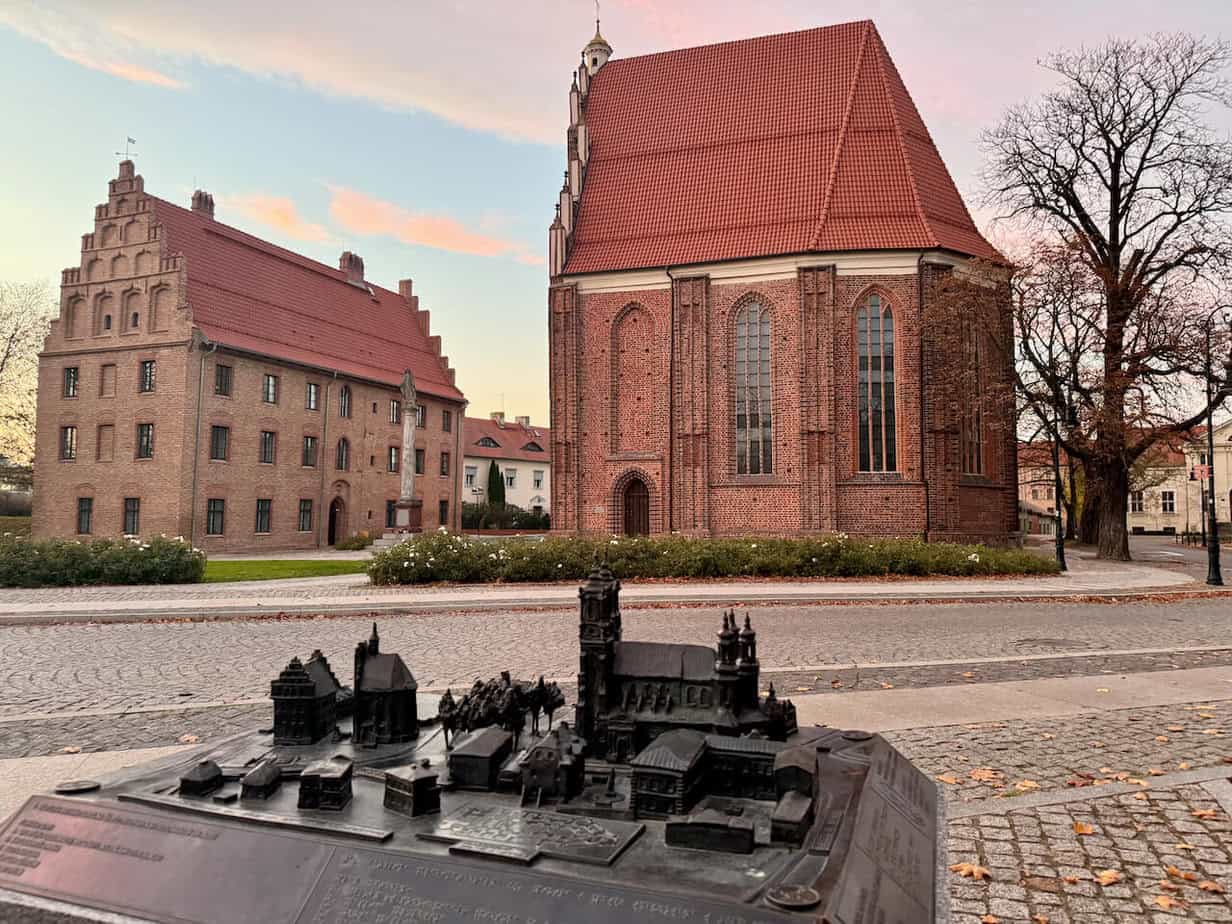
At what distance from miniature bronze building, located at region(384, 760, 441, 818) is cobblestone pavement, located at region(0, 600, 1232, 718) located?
237 inches

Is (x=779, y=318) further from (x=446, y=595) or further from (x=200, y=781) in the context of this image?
(x=200, y=781)

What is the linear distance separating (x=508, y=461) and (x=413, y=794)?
69.4 meters

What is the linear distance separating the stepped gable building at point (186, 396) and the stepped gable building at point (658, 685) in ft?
117

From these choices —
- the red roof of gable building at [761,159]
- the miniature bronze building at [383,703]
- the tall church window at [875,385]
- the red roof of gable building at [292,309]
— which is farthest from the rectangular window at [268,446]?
the miniature bronze building at [383,703]

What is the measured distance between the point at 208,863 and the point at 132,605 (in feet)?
50.5

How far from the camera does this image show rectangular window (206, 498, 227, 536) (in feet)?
115

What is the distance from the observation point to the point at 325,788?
2.49 metres

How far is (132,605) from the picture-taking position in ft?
50.8

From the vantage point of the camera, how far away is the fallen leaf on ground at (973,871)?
12.9ft

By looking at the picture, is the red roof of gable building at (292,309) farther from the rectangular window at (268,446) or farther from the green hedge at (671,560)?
the green hedge at (671,560)

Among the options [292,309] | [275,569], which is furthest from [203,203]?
[275,569]

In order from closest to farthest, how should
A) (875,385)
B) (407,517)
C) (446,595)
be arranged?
(446,595), (875,385), (407,517)

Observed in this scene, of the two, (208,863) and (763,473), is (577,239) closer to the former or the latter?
(763,473)

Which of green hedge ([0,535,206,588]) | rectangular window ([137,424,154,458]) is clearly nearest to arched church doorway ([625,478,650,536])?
green hedge ([0,535,206,588])
